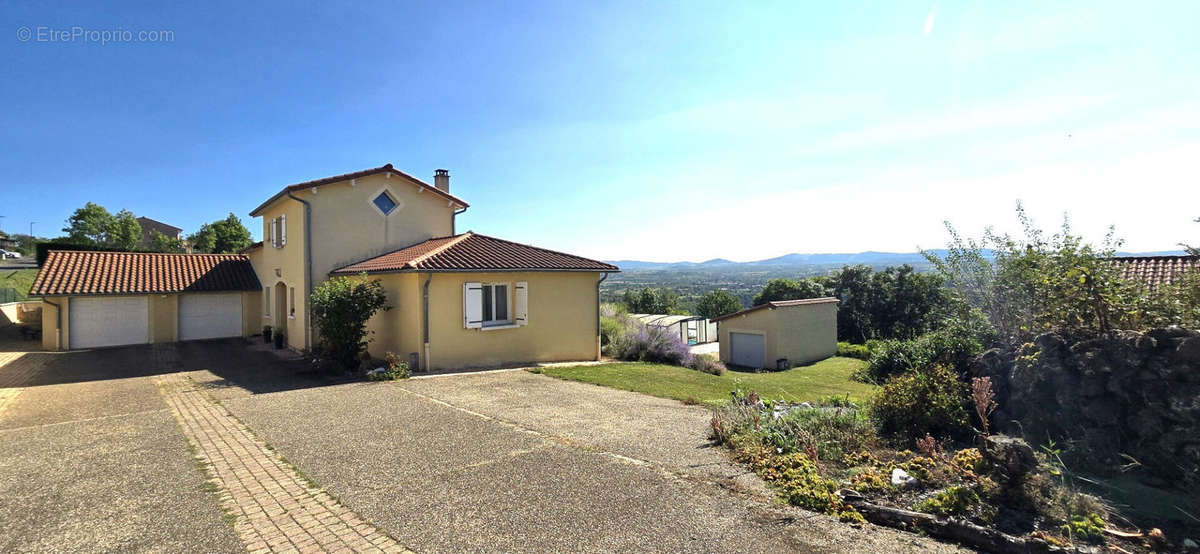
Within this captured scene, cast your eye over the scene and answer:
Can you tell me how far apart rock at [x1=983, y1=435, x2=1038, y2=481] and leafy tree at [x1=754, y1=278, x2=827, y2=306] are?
1581 inches

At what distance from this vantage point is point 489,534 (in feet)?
12.9

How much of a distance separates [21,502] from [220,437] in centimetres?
203

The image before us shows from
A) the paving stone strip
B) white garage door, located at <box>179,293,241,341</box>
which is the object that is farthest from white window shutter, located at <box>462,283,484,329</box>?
white garage door, located at <box>179,293,241,341</box>

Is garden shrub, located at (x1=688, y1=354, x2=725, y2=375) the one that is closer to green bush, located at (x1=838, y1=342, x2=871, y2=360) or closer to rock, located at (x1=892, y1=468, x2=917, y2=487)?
rock, located at (x1=892, y1=468, x2=917, y2=487)

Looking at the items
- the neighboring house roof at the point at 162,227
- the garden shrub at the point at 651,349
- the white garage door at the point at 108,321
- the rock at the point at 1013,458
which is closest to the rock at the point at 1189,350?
the rock at the point at 1013,458

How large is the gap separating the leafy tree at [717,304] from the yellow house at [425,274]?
35.1 m

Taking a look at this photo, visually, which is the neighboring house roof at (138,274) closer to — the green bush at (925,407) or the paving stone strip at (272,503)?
the paving stone strip at (272,503)

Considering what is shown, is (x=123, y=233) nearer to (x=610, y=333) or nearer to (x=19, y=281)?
(x=19, y=281)

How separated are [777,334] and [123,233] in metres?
46.5

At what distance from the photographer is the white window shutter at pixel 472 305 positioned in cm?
1261

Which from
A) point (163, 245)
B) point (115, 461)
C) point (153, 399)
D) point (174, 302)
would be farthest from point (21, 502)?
point (163, 245)

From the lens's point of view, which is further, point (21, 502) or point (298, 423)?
point (298, 423)

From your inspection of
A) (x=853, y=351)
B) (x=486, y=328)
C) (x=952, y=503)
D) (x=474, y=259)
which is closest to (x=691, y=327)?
(x=853, y=351)

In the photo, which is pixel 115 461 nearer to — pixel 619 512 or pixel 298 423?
pixel 298 423
